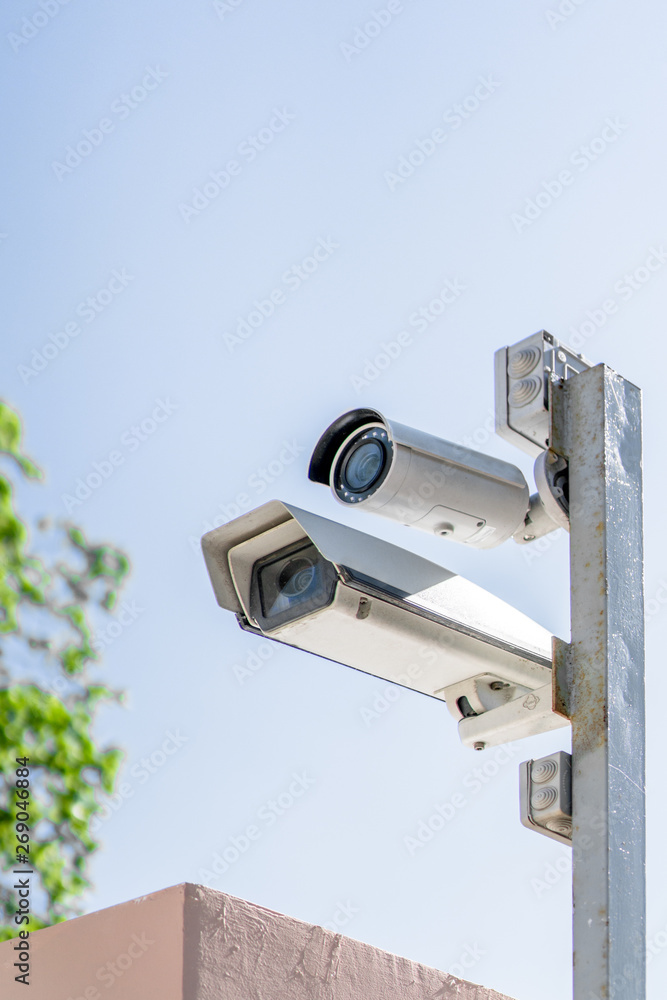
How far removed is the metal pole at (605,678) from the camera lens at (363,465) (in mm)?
424

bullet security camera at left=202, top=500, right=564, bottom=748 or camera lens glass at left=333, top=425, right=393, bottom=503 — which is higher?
camera lens glass at left=333, top=425, right=393, bottom=503

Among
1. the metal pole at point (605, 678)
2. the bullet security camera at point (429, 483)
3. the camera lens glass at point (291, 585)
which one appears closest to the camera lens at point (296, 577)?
the camera lens glass at point (291, 585)

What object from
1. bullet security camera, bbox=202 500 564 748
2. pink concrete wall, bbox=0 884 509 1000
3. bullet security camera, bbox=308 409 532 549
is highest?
bullet security camera, bbox=308 409 532 549

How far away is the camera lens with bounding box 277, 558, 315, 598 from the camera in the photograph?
3.15 m

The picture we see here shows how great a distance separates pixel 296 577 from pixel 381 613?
27cm

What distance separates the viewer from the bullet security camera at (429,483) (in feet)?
9.98

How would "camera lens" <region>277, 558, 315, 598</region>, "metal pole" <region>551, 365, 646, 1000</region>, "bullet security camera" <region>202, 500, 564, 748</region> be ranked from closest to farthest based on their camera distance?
1. "metal pole" <region>551, 365, 646, 1000</region>
2. "bullet security camera" <region>202, 500, 564, 748</region>
3. "camera lens" <region>277, 558, 315, 598</region>

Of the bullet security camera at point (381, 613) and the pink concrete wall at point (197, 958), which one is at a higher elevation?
the bullet security camera at point (381, 613)

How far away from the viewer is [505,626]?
3.22 m

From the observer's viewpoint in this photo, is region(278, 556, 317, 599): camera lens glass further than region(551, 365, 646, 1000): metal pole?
Yes

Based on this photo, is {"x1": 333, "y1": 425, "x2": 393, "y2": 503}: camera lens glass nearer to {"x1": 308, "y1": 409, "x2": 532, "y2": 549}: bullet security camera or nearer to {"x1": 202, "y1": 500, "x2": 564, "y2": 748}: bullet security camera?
{"x1": 308, "y1": 409, "x2": 532, "y2": 549}: bullet security camera

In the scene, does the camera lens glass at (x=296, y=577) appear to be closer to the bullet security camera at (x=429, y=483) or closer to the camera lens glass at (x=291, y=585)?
the camera lens glass at (x=291, y=585)

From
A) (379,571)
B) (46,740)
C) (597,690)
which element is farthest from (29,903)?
(597,690)

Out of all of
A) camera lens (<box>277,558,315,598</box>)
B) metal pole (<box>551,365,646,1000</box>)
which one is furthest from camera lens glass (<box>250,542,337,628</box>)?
metal pole (<box>551,365,646,1000</box>)
